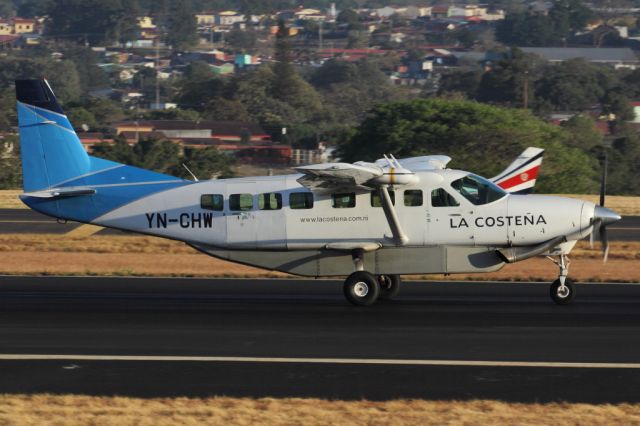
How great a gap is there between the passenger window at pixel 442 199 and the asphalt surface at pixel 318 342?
68.4 inches

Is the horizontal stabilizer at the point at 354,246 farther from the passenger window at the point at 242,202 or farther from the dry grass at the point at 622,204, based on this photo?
the dry grass at the point at 622,204

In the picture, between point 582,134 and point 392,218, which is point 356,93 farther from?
point 392,218

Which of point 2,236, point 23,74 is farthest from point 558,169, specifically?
point 23,74

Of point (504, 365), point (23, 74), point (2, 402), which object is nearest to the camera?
point (2, 402)

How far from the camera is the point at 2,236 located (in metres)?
36.7

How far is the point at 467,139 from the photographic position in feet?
204

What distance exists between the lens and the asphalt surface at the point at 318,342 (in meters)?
13.7

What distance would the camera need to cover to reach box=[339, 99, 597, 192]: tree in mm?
61281

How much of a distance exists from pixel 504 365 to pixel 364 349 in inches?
80.2

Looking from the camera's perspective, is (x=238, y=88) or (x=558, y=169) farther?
(x=238, y=88)

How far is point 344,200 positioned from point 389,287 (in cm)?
201

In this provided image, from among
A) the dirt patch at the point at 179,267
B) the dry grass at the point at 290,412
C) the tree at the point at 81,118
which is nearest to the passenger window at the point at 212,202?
the dirt patch at the point at 179,267

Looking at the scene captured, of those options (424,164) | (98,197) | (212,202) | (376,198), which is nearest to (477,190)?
(424,164)

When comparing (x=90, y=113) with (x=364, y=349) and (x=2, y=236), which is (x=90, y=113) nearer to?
(x=2, y=236)
